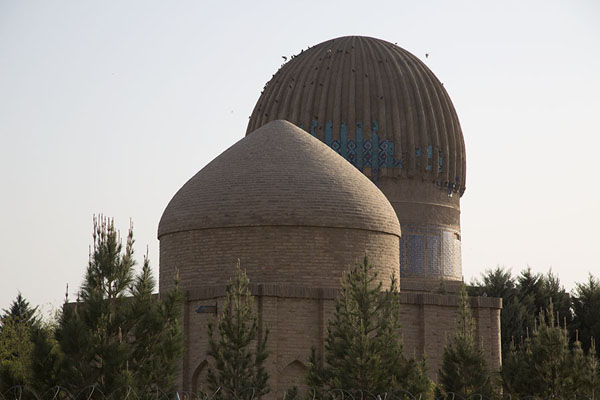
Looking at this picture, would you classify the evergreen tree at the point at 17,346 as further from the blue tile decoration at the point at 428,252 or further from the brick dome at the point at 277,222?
the blue tile decoration at the point at 428,252

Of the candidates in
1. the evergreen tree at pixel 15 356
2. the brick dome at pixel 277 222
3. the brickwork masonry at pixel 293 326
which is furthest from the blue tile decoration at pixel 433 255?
the evergreen tree at pixel 15 356

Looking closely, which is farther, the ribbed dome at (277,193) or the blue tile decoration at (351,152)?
the blue tile decoration at (351,152)

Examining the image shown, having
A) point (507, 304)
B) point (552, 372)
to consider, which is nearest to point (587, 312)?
point (507, 304)

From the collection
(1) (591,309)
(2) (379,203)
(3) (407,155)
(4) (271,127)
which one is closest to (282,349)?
(2) (379,203)

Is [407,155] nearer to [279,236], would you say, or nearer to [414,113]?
[414,113]

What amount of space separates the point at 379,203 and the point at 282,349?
13.6ft

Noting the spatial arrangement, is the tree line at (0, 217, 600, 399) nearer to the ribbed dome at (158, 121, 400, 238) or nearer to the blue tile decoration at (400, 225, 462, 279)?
the ribbed dome at (158, 121, 400, 238)

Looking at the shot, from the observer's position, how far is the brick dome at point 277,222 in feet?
76.7

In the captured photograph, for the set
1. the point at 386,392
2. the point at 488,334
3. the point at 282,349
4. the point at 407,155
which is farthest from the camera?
the point at 407,155

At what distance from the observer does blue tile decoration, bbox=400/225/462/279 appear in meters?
32.2

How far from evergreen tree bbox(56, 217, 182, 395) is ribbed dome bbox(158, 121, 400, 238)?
5.45 metres

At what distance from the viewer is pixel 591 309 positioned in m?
33.3

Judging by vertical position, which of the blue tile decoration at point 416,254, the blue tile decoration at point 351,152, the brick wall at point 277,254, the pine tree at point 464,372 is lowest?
the pine tree at point 464,372

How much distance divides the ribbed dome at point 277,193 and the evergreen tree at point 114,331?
17.9 ft
